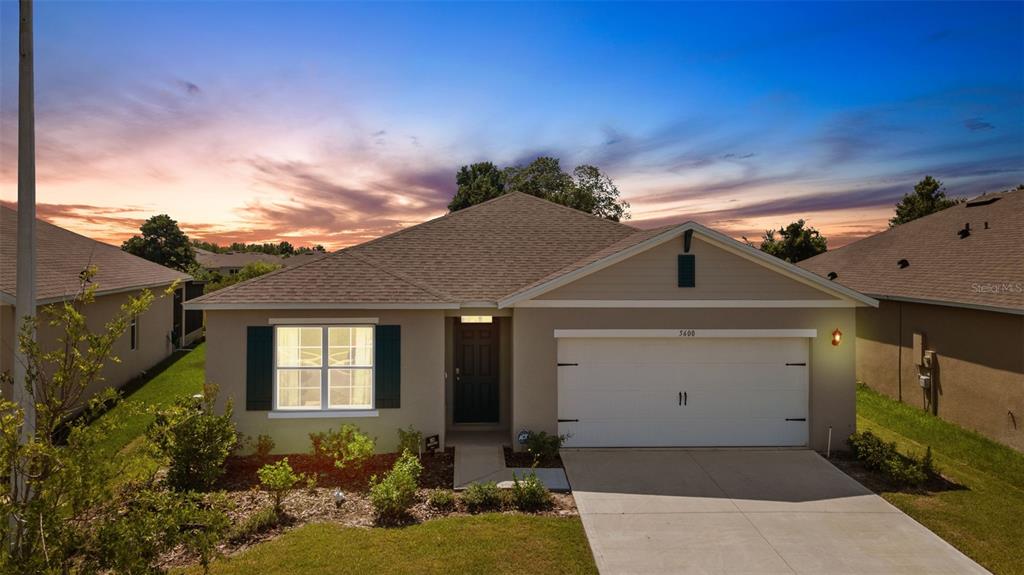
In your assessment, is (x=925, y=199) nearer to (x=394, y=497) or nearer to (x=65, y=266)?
(x=394, y=497)

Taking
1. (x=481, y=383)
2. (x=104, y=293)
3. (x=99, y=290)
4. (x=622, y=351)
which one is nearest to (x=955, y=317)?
(x=622, y=351)

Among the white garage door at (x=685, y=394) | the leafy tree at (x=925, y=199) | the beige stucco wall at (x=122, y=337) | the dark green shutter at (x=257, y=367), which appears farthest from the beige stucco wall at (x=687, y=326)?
the leafy tree at (x=925, y=199)

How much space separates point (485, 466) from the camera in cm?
909

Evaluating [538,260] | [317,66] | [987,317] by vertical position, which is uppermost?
[317,66]

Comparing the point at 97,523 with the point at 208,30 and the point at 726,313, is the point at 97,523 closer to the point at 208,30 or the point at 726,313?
the point at 208,30

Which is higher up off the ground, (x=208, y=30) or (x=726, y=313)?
(x=208, y=30)

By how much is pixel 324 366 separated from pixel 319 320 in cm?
88

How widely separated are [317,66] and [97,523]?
Result: 9977mm

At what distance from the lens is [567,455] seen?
9672mm

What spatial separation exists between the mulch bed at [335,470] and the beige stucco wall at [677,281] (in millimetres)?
3657

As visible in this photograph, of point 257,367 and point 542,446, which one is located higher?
point 257,367

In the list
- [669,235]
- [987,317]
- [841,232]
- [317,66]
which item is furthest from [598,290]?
[841,232]

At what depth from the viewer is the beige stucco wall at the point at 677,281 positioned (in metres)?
9.95

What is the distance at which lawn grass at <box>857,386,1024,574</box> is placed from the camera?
664 cm
